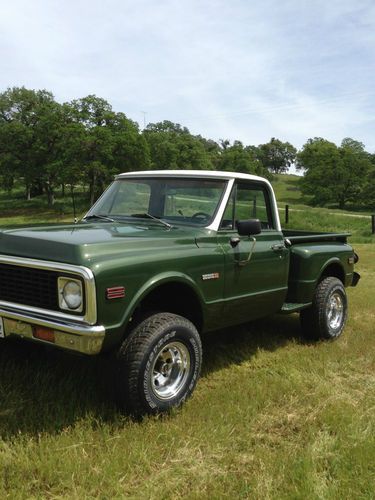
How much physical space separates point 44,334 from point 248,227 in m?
1.93

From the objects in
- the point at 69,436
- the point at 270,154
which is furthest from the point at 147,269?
the point at 270,154

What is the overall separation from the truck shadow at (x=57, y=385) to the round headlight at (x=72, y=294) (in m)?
0.66

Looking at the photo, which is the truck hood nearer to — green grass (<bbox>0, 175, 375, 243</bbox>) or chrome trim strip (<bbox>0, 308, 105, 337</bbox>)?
chrome trim strip (<bbox>0, 308, 105, 337</bbox>)

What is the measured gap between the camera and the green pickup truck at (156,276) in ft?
10.5

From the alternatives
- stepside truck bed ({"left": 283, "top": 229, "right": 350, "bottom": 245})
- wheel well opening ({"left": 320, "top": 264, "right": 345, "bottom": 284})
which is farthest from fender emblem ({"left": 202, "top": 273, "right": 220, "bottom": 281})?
wheel well opening ({"left": 320, "top": 264, "right": 345, "bottom": 284})

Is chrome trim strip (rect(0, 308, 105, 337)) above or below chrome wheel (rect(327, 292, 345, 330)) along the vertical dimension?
above

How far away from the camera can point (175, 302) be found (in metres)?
4.08

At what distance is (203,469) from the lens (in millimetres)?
2975

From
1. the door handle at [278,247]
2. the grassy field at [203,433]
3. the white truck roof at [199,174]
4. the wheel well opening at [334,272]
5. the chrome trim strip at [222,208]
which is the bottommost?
the grassy field at [203,433]

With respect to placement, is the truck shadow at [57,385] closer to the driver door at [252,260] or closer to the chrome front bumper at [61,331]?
the chrome front bumper at [61,331]

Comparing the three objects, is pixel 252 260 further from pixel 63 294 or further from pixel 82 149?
pixel 82 149

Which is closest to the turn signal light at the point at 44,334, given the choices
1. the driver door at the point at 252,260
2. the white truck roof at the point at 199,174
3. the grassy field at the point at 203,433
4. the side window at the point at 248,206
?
the grassy field at the point at 203,433

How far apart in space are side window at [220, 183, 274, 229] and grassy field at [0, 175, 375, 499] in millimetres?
1423

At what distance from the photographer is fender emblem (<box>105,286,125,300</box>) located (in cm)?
318
